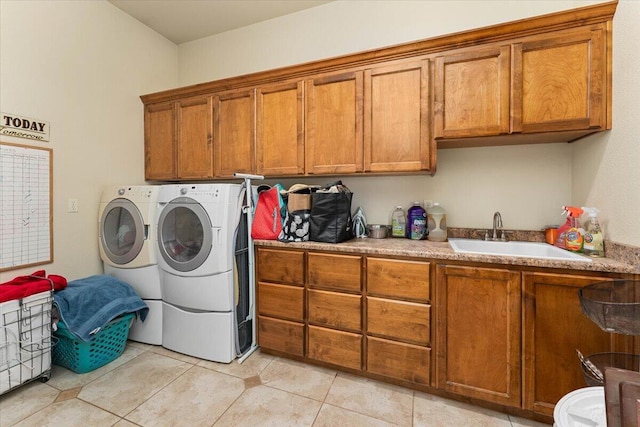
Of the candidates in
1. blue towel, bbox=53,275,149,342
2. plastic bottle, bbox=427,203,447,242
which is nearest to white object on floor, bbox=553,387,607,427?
plastic bottle, bbox=427,203,447,242

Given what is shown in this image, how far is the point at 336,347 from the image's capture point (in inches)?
75.1

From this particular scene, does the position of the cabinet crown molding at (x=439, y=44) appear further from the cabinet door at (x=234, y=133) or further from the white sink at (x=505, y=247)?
the white sink at (x=505, y=247)

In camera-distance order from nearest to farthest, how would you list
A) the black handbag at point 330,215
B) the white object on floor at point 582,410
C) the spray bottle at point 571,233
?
the white object on floor at point 582,410, the spray bottle at point 571,233, the black handbag at point 330,215

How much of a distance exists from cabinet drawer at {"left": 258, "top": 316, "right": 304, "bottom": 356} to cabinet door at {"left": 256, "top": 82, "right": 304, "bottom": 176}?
117cm

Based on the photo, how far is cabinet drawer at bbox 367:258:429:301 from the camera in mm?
1679

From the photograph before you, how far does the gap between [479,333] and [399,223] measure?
935 millimetres

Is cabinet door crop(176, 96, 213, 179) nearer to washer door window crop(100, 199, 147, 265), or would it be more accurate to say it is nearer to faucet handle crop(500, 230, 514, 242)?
washer door window crop(100, 199, 147, 265)

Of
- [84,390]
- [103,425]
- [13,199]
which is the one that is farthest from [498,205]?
[13,199]

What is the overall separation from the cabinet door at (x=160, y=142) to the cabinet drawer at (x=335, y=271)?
1.76 metres

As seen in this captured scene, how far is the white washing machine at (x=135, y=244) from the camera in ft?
7.38

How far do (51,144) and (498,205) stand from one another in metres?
3.45

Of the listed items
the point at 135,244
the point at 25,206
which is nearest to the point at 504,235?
the point at 135,244

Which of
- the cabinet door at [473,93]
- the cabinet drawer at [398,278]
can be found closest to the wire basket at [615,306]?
the cabinet drawer at [398,278]

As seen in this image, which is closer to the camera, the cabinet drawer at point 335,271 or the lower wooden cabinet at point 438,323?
the lower wooden cabinet at point 438,323
